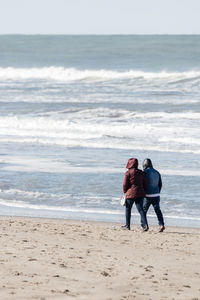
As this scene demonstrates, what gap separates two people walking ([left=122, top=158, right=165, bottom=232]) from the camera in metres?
11.9

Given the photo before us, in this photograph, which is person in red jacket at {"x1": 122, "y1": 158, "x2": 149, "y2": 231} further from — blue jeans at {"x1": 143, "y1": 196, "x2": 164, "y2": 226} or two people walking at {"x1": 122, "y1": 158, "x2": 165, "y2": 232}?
blue jeans at {"x1": 143, "y1": 196, "x2": 164, "y2": 226}

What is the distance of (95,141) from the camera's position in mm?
22953

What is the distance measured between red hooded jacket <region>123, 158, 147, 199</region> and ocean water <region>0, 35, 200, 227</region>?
111cm

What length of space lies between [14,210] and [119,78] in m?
39.8

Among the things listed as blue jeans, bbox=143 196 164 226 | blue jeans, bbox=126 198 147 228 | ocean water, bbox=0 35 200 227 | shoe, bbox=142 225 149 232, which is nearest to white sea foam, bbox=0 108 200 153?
ocean water, bbox=0 35 200 227

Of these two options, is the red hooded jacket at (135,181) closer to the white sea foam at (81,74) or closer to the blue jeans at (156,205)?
the blue jeans at (156,205)

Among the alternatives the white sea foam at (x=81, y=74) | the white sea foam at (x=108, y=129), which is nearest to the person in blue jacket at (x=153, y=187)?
the white sea foam at (x=108, y=129)

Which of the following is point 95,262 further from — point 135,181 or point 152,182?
point 152,182

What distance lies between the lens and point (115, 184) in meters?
15.6

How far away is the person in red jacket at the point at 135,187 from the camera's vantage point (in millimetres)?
11898

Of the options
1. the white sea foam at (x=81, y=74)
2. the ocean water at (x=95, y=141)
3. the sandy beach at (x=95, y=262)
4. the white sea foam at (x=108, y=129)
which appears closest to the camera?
the sandy beach at (x=95, y=262)

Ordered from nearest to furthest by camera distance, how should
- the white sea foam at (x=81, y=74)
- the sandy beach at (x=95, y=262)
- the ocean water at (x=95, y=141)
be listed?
the sandy beach at (x=95, y=262) → the ocean water at (x=95, y=141) → the white sea foam at (x=81, y=74)

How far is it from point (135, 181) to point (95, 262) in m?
3.01

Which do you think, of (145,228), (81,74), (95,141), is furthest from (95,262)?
(81,74)
